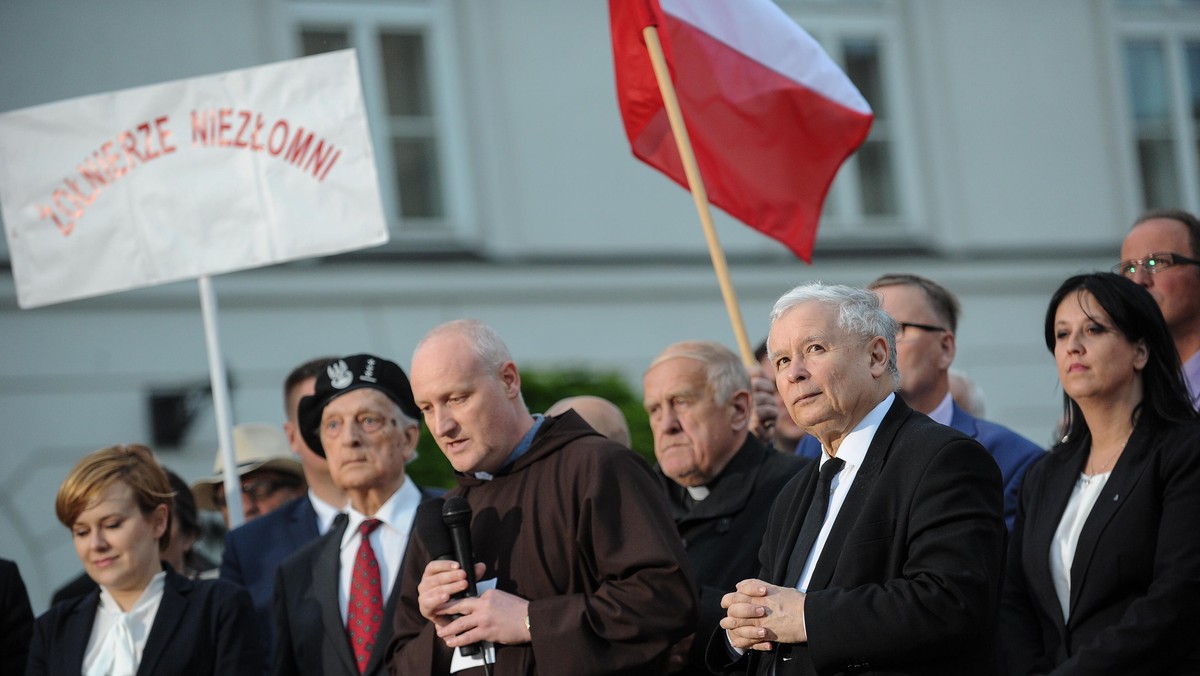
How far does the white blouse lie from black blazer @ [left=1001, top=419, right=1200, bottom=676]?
21 millimetres

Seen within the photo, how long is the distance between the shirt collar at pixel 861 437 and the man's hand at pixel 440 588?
3.72 feet

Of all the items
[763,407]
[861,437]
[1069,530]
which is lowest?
[1069,530]

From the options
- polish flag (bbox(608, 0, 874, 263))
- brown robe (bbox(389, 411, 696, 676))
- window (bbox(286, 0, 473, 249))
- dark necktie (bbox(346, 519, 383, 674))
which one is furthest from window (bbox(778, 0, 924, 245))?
brown robe (bbox(389, 411, 696, 676))

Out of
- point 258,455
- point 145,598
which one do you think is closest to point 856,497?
point 145,598

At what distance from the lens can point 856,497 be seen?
4.06 m

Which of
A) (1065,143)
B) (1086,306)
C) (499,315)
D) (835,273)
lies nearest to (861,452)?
(1086,306)

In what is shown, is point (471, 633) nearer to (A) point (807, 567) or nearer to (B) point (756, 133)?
(A) point (807, 567)

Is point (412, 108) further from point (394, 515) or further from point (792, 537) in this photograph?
point (792, 537)

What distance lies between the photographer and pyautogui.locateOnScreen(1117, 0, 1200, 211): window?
1705 centimetres

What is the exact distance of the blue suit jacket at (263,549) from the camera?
631cm

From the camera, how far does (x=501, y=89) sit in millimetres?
14719

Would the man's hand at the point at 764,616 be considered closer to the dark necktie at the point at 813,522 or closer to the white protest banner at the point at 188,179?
the dark necktie at the point at 813,522

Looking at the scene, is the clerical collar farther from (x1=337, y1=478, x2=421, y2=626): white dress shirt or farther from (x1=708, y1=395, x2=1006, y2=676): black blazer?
(x1=708, y1=395, x2=1006, y2=676): black blazer

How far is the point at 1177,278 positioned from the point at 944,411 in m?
0.95
